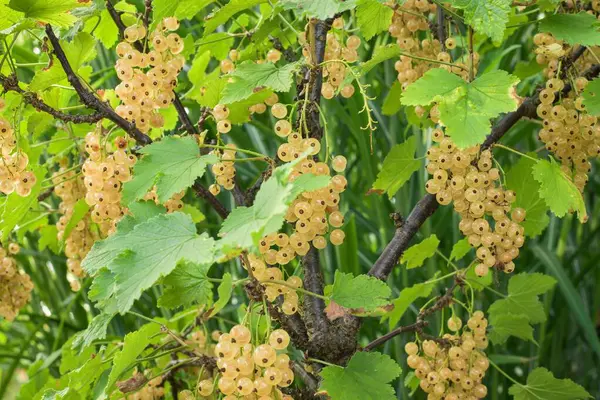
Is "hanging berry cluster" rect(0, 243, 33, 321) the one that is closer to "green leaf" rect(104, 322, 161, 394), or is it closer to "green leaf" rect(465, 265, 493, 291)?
"green leaf" rect(104, 322, 161, 394)

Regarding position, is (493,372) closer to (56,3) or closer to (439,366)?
(439,366)

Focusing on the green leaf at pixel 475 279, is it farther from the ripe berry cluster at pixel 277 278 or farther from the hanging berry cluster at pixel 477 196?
the ripe berry cluster at pixel 277 278

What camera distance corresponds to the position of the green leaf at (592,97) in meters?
0.87

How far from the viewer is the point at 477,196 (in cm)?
86

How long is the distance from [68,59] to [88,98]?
0.08 meters

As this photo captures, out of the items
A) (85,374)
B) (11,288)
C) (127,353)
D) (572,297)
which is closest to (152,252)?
(127,353)

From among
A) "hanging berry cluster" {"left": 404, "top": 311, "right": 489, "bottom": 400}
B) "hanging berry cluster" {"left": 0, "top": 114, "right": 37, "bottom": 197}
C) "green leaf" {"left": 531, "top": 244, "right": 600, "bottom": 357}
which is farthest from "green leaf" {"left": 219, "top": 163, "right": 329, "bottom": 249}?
"green leaf" {"left": 531, "top": 244, "right": 600, "bottom": 357}

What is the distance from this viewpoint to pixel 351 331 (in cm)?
88

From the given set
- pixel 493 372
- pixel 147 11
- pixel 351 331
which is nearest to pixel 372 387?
pixel 351 331

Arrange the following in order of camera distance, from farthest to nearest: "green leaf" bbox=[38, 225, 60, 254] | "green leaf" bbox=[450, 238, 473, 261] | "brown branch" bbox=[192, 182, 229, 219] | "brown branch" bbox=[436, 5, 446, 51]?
"green leaf" bbox=[38, 225, 60, 254] → "green leaf" bbox=[450, 238, 473, 261] → "brown branch" bbox=[436, 5, 446, 51] → "brown branch" bbox=[192, 182, 229, 219]

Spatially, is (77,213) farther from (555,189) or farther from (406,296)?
(555,189)

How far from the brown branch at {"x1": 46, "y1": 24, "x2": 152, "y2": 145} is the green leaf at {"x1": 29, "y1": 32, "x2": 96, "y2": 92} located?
0.06 feet

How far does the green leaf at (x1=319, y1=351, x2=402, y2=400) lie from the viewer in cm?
78

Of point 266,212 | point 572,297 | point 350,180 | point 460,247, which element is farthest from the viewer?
point 350,180
